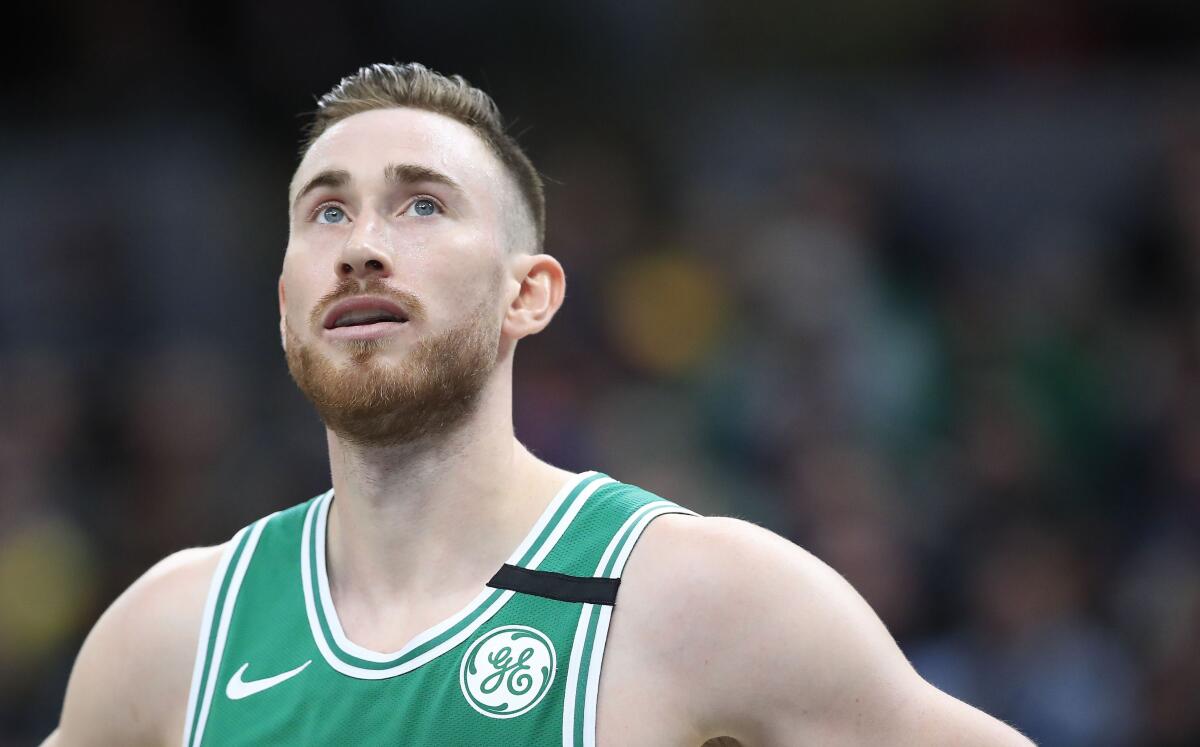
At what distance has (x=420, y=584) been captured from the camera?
125 inches

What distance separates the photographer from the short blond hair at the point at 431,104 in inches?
137

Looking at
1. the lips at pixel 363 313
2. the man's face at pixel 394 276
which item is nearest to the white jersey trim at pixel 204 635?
the man's face at pixel 394 276

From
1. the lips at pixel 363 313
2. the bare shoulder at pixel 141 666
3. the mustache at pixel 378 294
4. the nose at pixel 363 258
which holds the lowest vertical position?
the bare shoulder at pixel 141 666

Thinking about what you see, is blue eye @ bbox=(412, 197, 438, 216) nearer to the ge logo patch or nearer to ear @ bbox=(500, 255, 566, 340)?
ear @ bbox=(500, 255, 566, 340)

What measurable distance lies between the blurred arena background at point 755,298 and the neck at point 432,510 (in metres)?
3.14

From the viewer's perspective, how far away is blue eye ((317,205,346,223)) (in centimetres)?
330

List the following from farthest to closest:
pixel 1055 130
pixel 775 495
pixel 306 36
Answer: pixel 306 36 → pixel 1055 130 → pixel 775 495

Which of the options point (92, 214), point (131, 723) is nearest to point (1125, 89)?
point (92, 214)

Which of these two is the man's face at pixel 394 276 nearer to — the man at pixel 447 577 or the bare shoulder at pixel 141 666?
the man at pixel 447 577

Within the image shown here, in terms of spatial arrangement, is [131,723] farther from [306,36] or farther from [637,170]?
[306,36]

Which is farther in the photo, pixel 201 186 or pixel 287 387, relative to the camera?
pixel 201 186

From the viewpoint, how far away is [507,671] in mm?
2873

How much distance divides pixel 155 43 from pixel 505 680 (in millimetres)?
8294

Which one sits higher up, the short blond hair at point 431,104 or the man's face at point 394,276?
the short blond hair at point 431,104
